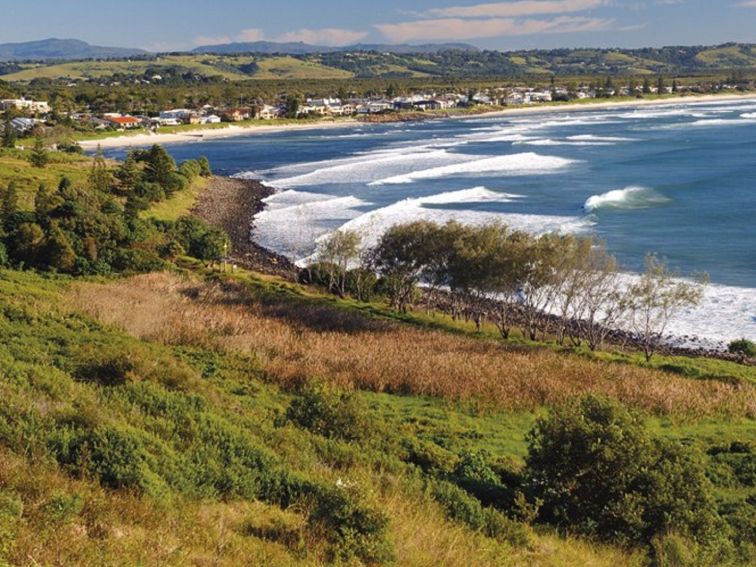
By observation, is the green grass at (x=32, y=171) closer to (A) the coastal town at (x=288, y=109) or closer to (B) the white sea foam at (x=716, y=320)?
(A) the coastal town at (x=288, y=109)

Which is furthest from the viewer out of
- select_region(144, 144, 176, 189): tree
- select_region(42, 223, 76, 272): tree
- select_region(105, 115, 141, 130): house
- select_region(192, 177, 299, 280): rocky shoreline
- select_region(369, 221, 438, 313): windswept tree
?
select_region(105, 115, 141, 130): house

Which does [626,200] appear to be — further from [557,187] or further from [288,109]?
[288,109]

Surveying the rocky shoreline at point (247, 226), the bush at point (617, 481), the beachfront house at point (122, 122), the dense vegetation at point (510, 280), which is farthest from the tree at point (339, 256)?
the beachfront house at point (122, 122)

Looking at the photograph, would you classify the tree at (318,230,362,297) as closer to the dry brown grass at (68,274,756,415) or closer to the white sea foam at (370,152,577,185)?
the dry brown grass at (68,274,756,415)

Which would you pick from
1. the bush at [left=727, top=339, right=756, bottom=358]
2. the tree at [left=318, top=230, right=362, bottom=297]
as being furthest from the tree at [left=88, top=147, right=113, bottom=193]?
the bush at [left=727, top=339, right=756, bottom=358]

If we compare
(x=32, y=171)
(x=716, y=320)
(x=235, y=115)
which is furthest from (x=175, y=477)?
(x=235, y=115)

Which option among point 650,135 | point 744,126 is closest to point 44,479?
point 650,135
